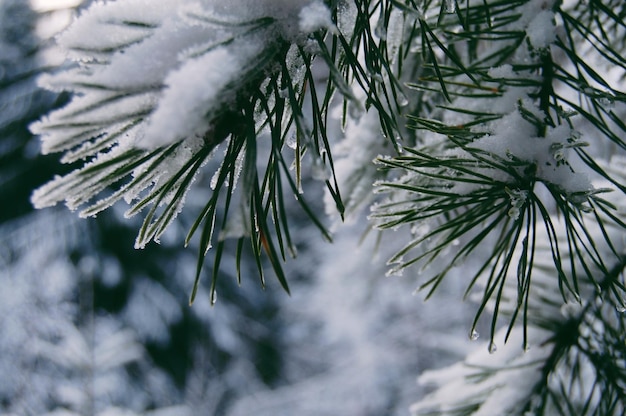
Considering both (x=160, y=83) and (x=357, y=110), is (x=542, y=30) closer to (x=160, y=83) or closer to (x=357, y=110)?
(x=357, y=110)

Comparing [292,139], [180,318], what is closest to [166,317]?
[180,318]

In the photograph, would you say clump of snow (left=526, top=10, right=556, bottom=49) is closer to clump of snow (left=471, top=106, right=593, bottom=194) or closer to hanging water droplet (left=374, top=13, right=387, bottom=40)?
clump of snow (left=471, top=106, right=593, bottom=194)

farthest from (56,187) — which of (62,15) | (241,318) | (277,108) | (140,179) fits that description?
(241,318)

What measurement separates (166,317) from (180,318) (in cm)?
15

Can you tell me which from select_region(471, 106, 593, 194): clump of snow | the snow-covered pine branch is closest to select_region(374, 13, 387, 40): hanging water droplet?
the snow-covered pine branch

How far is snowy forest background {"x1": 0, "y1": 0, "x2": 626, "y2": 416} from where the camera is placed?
94.5 inches

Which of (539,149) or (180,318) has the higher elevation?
(180,318)

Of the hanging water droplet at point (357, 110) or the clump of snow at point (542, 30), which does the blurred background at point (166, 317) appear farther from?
the clump of snow at point (542, 30)

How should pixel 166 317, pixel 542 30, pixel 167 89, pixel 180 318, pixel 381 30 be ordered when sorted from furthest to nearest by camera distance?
pixel 180 318, pixel 166 317, pixel 542 30, pixel 381 30, pixel 167 89

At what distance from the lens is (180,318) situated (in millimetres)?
3926

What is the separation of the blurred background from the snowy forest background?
0.01 m

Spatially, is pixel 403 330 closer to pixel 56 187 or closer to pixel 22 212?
pixel 22 212

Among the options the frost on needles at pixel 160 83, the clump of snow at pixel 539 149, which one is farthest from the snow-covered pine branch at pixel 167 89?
the clump of snow at pixel 539 149

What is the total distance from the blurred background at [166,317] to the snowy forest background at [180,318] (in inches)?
0.4
